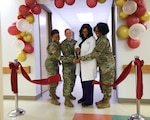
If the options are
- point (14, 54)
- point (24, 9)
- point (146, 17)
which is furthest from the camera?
point (14, 54)

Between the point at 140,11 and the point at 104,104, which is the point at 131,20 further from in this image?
the point at 104,104

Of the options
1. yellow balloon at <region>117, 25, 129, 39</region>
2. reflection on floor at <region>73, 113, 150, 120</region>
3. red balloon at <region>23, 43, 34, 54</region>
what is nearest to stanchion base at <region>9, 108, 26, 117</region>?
reflection on floor at <region>73, 113, 150, 120</region>

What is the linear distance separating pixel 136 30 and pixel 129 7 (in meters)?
0.45

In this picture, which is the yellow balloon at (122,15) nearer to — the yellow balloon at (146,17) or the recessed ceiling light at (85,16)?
the yellow balloon at (146,17)

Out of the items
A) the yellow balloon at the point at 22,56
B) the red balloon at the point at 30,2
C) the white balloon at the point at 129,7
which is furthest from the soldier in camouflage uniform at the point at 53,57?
the white balloon at the point at 129,7

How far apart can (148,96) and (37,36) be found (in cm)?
287

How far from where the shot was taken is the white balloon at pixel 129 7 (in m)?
3.44

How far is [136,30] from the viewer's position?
352cm

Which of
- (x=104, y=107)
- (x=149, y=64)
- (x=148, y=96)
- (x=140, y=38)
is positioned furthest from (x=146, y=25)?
(x=104, y=107)

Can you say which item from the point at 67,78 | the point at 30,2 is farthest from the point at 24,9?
the point at 67,78

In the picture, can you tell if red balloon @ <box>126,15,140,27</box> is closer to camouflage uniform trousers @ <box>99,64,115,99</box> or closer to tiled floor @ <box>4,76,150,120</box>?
camouflage uniform trousers @ <box>99,64,115,99</box>

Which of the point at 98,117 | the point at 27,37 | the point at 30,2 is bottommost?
the point at 98,117

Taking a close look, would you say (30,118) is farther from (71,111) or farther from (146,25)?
(146,25)

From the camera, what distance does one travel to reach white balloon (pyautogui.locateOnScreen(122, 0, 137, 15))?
3.44 m
